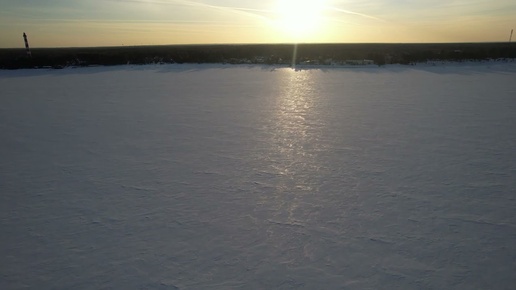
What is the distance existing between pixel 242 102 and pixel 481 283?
265 inches

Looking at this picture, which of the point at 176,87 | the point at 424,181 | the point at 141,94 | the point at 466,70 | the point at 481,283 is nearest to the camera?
the point at 481,283

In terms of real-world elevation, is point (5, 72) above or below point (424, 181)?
above

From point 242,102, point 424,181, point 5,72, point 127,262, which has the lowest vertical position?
point 127,262

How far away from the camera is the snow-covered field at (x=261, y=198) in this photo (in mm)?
2297

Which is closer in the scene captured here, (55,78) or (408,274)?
(408,274)

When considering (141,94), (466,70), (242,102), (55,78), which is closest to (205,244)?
(242,102)

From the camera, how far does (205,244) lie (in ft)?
8.45

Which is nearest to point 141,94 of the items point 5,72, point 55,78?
point 55,78

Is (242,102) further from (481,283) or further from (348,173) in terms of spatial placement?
(481,283)

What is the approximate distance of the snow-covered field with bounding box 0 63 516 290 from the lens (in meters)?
2.30

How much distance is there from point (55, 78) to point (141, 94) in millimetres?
5875

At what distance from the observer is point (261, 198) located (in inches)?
128

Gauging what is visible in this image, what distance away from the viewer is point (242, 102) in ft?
27.2

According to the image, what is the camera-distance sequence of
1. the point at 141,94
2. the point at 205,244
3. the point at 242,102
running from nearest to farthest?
the point at 205,244, the point at 242,102, the point at 141,94
